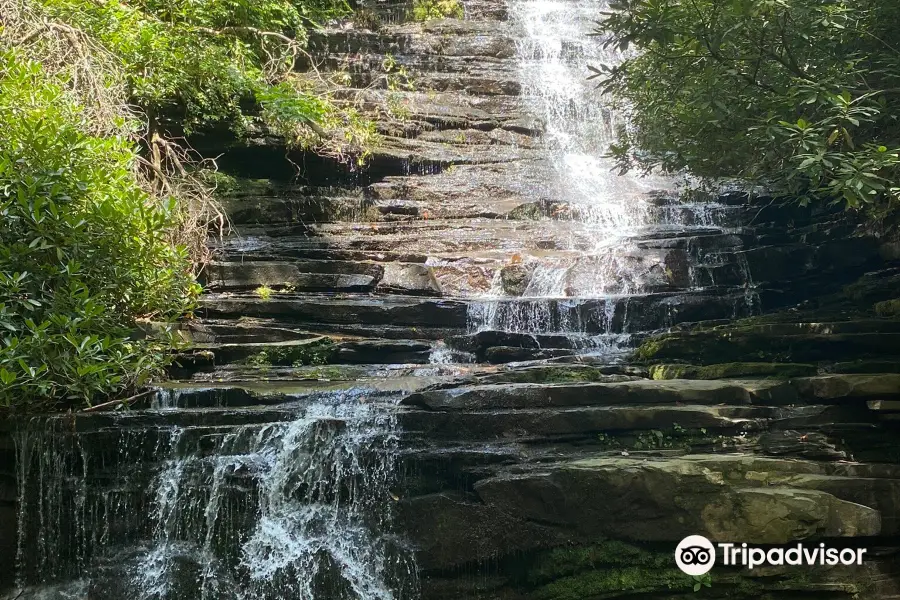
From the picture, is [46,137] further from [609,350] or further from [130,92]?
[609,350]

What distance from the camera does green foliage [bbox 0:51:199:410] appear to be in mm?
6309

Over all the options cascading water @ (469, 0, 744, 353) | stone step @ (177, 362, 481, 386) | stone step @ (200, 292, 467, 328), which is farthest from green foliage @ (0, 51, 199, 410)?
cascading water @ (469, 0, 744, 353)

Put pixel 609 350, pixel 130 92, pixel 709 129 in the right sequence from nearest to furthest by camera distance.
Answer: pixel 709 129 < pixel 609 350 < pixel 130 92

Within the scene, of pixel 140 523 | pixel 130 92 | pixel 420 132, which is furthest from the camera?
pixel 420 132

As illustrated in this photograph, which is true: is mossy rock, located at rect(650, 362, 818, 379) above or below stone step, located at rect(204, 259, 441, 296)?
below

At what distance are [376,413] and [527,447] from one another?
141 cm

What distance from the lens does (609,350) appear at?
9.00 meters

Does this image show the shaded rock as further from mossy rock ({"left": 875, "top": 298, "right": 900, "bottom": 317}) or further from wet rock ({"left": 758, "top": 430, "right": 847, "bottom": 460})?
mossy rock ({"left": 875, "top": 298, "right": 900, "bottom": 317})

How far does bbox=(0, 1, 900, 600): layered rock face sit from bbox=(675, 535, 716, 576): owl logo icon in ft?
0.22

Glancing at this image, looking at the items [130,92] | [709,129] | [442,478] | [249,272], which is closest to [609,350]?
[709,129]

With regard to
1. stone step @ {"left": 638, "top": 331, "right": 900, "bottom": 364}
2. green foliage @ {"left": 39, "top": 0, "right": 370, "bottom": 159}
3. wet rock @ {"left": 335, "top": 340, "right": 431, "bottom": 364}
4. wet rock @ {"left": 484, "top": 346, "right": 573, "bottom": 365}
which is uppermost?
green foliage @ {"left": 39, "top": 0, "right": 370, "bottom": 159}

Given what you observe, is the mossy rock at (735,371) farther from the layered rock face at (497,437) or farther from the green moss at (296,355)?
the green moss at (296,355)

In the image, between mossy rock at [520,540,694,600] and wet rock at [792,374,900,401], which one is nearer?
mossy rock at [520,540,694,600]

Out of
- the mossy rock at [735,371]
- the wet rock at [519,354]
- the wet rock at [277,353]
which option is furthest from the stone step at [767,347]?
the wet rock at [277,353]
